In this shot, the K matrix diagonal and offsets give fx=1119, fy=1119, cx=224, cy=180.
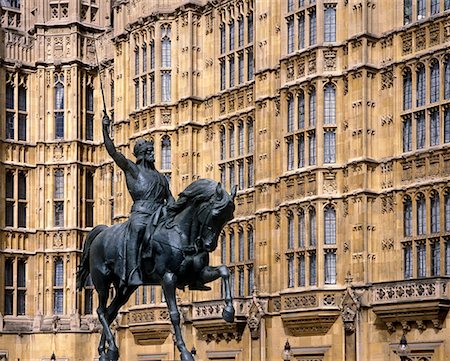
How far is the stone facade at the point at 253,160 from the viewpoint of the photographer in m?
34.9

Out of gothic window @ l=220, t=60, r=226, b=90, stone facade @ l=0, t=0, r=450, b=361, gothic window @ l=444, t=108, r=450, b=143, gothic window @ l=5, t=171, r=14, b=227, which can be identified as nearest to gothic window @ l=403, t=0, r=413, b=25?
stone facade @ l=0, t=0, r=450, b=361

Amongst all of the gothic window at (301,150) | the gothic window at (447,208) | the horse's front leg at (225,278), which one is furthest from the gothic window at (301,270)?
the horse's front leg at (225,278)

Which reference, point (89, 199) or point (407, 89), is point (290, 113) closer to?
point (407, 89)

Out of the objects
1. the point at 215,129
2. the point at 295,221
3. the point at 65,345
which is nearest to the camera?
the point at 295,221

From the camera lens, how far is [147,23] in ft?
152

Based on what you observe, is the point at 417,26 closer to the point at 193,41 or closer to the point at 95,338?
the point at 193,41

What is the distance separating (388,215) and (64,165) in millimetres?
19914

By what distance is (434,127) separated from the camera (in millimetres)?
34375

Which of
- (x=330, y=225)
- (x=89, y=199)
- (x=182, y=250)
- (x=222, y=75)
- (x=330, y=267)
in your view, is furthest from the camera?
(x=89, y=199)

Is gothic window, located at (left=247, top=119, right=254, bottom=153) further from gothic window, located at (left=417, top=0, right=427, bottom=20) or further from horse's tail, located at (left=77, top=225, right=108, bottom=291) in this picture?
horse's tail, located at (left=77, top=225, right=108, bottom=291)

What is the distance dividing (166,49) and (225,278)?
30.7 meters

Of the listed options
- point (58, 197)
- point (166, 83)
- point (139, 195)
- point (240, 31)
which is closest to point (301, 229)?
point (240, 31)

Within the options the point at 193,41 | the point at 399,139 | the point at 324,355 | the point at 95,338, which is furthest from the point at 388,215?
the point at 95,338

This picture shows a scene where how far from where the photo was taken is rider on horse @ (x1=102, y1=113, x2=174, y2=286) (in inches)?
663
